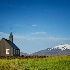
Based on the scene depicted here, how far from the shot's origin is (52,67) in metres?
35.1

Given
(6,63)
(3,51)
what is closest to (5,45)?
(3,51)

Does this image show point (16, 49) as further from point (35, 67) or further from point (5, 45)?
point (35, 67)

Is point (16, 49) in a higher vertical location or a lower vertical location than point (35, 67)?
higher

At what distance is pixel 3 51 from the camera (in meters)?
81.1

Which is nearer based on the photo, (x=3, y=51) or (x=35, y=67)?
(x=35, y=67)

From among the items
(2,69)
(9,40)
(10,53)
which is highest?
(9,40)

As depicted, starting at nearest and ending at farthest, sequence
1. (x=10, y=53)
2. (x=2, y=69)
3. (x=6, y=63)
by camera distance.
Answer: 1. (x=2, y=69)
2. (x=6, y=63)
3. (x=10, y=53)

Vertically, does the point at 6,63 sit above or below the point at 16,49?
below

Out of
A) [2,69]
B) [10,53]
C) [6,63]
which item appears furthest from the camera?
[10,53]

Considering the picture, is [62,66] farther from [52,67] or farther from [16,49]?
[16,49]

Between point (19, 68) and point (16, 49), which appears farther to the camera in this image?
point (16, 49)

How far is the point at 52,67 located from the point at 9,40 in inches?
2000

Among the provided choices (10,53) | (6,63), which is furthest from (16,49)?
(6,63)

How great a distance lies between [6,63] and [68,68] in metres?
10.2
